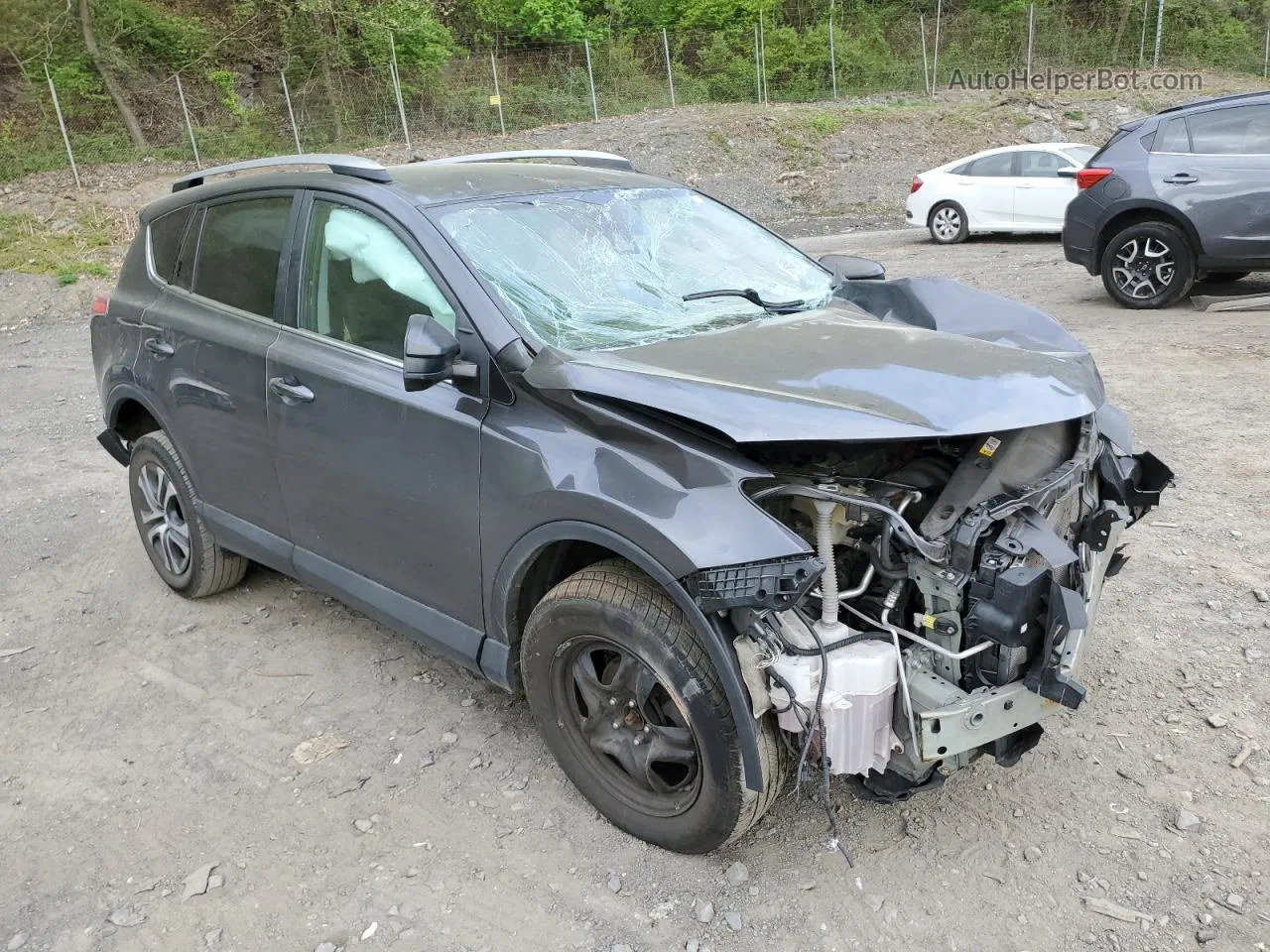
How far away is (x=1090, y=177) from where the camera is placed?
8.94 meters

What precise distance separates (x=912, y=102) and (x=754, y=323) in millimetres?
26300

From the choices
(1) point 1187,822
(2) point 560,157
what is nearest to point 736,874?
(1) point 1187,822

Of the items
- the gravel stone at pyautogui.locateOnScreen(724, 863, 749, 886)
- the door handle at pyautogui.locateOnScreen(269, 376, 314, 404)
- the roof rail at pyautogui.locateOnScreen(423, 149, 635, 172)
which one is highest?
the roof rail at pyautogui.locateOnScreen(423, 149, 635, 172)

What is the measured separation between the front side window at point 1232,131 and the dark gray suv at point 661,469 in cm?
628

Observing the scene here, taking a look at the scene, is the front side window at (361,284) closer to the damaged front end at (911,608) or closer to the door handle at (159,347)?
the door handle at (159,347)

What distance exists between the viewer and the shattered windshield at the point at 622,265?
10.2ft

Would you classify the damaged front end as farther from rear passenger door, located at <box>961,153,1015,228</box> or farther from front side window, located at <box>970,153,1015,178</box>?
front side window, located at <box>970,153,1015,178</box>

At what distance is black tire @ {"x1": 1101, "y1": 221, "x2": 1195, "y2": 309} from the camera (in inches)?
342

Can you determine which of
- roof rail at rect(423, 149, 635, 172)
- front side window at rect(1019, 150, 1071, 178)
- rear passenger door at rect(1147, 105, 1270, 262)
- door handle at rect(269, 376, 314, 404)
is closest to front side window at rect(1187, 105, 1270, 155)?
rear passenger door at rect(1147, 105, 1270, 262)

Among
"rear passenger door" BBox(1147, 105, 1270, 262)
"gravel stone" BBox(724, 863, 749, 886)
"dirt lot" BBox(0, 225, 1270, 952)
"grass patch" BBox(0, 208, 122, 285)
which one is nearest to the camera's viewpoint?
"dirt lot" BBox(0, 225, 1270, 952)

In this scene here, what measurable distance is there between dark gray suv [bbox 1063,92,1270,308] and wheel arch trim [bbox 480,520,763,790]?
7.73 metres

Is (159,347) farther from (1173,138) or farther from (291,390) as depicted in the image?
(1173,138)

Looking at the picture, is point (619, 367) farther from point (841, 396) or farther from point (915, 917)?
point (915, 917)

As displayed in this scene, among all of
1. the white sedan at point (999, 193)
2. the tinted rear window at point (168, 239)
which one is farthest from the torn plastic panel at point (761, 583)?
the white sedan at point (999, 193)
